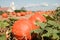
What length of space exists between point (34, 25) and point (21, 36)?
0.43 meters

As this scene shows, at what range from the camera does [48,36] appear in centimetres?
435

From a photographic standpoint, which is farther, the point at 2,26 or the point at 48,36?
the point at 2,26

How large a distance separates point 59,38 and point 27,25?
900 mm

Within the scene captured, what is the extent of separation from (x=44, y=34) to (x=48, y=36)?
0.10 meters

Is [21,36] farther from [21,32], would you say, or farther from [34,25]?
[34,25]

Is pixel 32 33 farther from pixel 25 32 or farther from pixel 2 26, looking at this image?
pixel 2 26

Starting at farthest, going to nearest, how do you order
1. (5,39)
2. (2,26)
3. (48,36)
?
(2,26) → (5,39) → (48,36)

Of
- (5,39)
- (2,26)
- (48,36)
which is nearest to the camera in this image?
(48,36)

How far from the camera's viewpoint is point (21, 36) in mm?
4809

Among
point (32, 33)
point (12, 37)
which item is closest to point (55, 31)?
point (32, 33)

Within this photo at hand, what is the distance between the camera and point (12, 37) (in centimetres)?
483

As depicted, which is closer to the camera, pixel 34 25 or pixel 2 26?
pixel 34 25

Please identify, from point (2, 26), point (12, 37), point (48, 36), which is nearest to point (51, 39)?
point (48, 36)

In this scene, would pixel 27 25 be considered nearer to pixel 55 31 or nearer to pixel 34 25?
pixel 34 25
